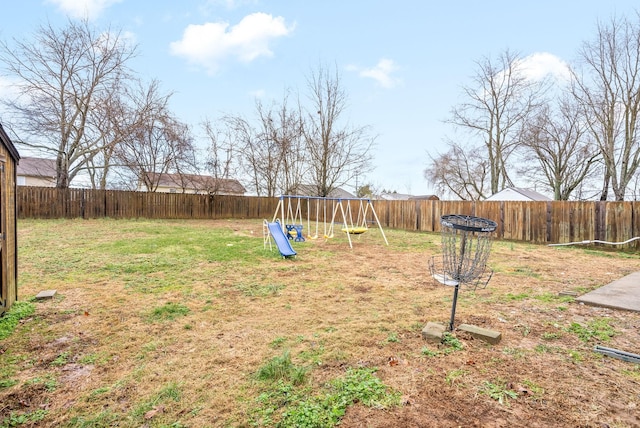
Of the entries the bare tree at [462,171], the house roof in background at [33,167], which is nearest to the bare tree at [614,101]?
the bare tree at [462,171]

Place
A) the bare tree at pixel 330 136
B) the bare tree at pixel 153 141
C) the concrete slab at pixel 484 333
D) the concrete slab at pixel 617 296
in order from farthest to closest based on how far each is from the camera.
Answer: the bare tree at pixel 330 136
the bare tree at pixel 153 141
the concrete slab at pixel 617 296
the concrete slab at pixel 484 333

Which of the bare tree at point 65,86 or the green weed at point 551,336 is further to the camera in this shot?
the bare tree at point 65,86

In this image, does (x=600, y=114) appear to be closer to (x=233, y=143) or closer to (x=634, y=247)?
(x=634, y=247)

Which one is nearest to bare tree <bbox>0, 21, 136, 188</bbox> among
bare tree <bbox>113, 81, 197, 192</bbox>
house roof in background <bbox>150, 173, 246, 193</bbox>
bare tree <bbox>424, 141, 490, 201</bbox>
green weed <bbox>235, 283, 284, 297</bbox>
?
bare tree <bbox>113, 81, 197, 192</bbox>

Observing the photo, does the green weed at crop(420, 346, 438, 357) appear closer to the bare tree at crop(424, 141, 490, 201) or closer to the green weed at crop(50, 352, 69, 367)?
the green weed at crop(50, 352, 69, 367)

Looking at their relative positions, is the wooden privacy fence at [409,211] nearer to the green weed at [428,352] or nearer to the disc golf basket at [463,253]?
the disc golf basket at [463,253]

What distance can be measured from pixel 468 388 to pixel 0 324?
406 centimetres

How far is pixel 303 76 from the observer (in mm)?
18047

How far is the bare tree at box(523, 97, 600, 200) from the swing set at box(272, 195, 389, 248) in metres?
11.3

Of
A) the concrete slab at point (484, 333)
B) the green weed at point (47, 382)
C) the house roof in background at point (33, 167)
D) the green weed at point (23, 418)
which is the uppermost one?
the house roof in background at point (33, 167)

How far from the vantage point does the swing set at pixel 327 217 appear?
8742 mm

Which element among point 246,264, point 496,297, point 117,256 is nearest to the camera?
point 496,297

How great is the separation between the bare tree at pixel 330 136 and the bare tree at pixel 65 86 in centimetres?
922

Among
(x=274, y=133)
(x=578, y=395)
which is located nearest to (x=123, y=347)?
(x=578, y=395)
